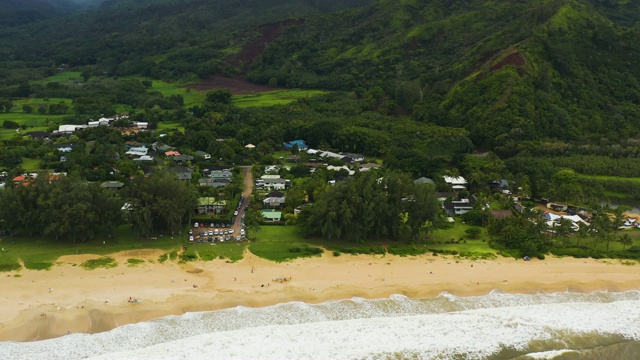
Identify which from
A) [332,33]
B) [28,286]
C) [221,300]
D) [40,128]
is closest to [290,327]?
[221,300]

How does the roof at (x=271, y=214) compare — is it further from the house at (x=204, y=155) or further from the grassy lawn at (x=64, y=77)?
the grassy lawn at (x=64, y=77)

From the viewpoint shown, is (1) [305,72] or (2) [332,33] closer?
(1) [305,72]

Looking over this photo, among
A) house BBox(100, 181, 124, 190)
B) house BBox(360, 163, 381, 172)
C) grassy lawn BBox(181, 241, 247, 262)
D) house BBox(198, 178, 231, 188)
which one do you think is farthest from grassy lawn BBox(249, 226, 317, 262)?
house BBox(360, 163, 381, 172)

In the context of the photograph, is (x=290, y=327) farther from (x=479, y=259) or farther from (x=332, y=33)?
(x=332, y=33)

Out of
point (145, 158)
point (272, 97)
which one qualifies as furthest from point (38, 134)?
point (272, 97)

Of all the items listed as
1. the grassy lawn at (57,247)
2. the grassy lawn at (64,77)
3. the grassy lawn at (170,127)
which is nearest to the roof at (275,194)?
Result: the grassy lawn at (57,247)

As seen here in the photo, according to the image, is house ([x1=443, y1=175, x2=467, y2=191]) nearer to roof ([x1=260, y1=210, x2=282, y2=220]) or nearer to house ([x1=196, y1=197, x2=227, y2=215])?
roof ([x1=260, y1=210, x2=282, y2=220])

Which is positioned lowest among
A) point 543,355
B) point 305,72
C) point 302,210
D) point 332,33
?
point 543,355
